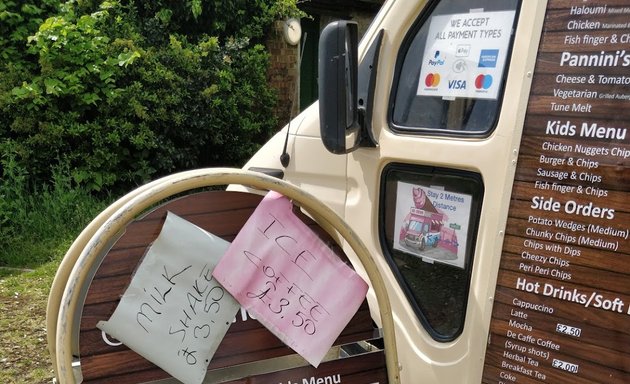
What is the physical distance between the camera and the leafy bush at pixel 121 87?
5305mm

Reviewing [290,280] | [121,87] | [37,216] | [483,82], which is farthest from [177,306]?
[121,87]

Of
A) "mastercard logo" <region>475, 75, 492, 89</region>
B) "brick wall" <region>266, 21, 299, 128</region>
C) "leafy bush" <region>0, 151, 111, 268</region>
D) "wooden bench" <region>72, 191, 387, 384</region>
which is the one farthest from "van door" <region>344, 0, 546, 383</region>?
"brick wall" <region>266, 21, 299, 128</region>

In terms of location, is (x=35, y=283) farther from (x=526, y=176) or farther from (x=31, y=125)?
(x=526, y=176)

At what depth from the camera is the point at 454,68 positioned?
1815 millimetres

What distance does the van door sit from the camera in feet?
5.43

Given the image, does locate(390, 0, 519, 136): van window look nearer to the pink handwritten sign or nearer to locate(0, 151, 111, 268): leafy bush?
the pink handwritten sign

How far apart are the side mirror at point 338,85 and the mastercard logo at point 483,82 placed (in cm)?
41

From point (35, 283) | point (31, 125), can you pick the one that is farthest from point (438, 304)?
point (31, 125)

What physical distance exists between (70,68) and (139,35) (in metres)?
0.79

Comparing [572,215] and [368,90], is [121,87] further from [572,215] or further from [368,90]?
[572,215]

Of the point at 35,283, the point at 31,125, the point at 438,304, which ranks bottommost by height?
the point at 35,283

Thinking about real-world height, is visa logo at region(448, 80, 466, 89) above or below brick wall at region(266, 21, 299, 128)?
above

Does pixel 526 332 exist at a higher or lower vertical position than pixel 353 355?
higher

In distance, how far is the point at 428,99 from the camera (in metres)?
1.91
